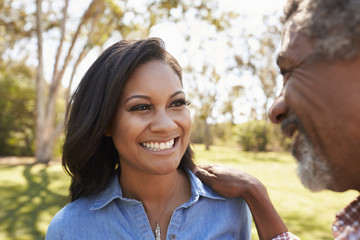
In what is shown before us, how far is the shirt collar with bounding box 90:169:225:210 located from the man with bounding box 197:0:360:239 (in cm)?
90

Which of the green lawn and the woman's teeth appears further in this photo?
the green lawn

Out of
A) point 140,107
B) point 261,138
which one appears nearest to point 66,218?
point 140,107

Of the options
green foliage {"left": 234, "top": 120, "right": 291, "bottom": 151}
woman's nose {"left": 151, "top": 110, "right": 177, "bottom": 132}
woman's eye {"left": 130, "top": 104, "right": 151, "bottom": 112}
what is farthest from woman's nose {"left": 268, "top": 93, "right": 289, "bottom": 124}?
green foliage {"left": 234, "top": 120, "right": 291, "bottom": 151}

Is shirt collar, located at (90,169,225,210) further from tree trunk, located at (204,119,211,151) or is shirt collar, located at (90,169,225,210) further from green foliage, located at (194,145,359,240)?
tree trunk, located at (204,119,211,151)

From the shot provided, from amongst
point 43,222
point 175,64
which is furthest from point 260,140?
point 175,64

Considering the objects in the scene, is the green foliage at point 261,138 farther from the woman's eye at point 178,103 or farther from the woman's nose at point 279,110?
the woman's nose at point 279,110

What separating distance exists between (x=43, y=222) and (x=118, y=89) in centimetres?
367

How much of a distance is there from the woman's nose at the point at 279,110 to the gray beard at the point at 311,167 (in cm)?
10

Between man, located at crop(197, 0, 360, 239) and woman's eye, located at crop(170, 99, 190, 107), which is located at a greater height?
man, located at crop(197, 0, 360, 239)

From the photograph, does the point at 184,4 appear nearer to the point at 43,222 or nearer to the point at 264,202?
the point at 43,222

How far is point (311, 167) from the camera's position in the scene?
1.21 metres

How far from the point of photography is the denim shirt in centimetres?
189

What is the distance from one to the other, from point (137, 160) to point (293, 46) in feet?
3.80

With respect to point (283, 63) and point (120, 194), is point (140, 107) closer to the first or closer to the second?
point (120, 194)
